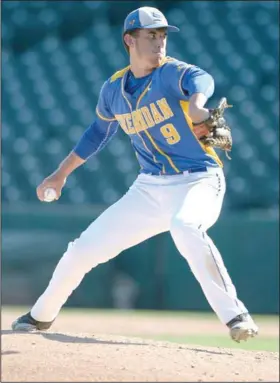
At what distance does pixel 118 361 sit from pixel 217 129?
3.90ft

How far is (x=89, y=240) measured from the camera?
4.76m

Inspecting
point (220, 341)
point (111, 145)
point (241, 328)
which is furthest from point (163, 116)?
point (111, 145)

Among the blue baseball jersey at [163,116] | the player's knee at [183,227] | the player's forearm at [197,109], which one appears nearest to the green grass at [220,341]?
the blue baseball jersey at [163,116]

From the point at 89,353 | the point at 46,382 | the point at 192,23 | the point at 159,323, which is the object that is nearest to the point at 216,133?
the point at 89,353

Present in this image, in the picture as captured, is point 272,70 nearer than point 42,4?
Yes

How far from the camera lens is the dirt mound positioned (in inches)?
150

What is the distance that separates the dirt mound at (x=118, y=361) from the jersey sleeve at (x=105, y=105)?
3.99ft

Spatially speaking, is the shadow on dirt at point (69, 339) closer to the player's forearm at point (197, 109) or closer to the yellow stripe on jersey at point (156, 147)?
the yellow stripe on jersey at point (156, 147)

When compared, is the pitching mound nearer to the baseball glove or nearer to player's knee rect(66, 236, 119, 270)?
player's knee rect(66, 236, 119, 270)

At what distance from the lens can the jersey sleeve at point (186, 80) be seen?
436cm

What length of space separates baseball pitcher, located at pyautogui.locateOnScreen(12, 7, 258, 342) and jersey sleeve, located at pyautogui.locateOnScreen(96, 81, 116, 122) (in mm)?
27

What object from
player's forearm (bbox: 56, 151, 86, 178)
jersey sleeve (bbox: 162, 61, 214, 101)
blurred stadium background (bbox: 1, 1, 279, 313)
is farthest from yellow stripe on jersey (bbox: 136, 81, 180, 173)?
blurred stadium background (bbox: 1, 1, 279, 313)

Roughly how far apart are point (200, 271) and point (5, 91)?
932cm

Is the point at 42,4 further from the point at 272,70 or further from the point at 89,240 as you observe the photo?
the point at 89,240
